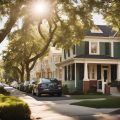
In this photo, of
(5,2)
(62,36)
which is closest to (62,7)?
(62,36)

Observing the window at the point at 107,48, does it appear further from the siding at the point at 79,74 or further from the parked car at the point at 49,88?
the parked car at the point at 49,88

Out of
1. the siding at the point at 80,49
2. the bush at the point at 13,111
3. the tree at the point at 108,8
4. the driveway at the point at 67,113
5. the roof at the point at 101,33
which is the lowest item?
the driveway at the point at 67,113

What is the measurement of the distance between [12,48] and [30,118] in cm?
4722

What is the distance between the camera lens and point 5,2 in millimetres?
21828

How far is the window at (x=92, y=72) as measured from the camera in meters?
49.8

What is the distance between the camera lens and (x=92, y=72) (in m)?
50.0

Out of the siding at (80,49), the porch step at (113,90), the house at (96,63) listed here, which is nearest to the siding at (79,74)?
the house at (96,63)

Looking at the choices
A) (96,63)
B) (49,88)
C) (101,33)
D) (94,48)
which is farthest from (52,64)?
(49,88)

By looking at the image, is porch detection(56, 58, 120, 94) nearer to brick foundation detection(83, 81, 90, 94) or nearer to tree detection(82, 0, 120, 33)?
brick foundation detection(83, 81, 90, 94)

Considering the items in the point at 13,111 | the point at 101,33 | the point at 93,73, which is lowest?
the point at 13,111

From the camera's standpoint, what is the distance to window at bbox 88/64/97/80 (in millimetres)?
49750

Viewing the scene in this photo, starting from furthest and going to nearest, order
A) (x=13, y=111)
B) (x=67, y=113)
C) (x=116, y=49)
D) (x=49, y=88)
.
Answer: (x=116, y=49) → (x=49, y=88) → (x=67, y=113) → (x=13, y=111)

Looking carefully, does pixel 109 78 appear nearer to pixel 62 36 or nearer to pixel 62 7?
pixel 62 36

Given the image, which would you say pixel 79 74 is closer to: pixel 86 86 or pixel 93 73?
pixel 93 73
